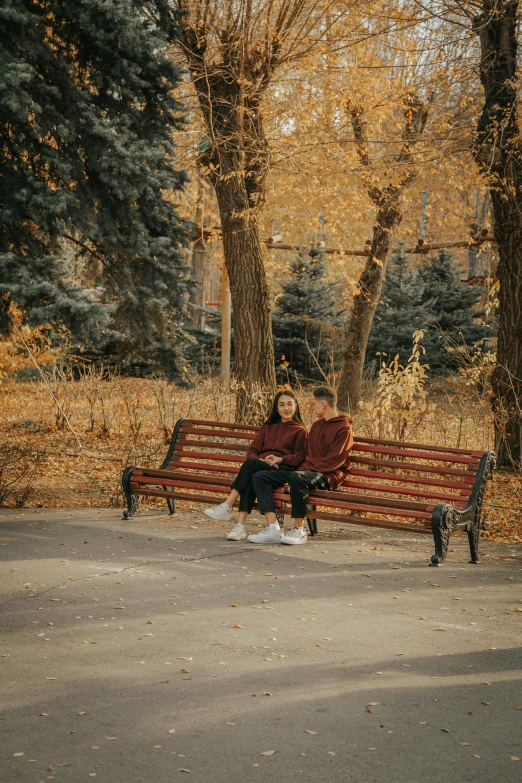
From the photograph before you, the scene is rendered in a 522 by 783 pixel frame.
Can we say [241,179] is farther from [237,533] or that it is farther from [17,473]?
[237,533]

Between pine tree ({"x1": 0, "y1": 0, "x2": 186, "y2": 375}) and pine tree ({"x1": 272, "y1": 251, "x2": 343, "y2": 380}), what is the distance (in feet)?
41.3

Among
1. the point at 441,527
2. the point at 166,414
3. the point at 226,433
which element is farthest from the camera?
the point at 166,414

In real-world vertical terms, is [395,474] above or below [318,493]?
above

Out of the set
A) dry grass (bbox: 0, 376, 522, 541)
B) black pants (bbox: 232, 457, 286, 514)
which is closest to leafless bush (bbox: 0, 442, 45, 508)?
dry grass (bbox: 0, 376, 522, 541)

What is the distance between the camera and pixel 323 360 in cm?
2370

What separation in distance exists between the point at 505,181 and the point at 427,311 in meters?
13.8

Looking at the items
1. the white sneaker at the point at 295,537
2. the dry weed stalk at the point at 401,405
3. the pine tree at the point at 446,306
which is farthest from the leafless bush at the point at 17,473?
the pine tree at the point at 446,306

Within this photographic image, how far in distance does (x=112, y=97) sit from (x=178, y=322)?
2.50m

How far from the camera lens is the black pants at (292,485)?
287 inches

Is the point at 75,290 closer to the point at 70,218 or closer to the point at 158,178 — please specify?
the point at 70,218

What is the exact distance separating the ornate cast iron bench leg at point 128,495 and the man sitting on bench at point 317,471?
1394 millimetres

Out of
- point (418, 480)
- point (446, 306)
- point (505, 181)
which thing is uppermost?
point (505, 181)

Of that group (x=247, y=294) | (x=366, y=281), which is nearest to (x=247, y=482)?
(x=247, y=294)

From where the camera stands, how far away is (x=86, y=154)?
29.8 ft
